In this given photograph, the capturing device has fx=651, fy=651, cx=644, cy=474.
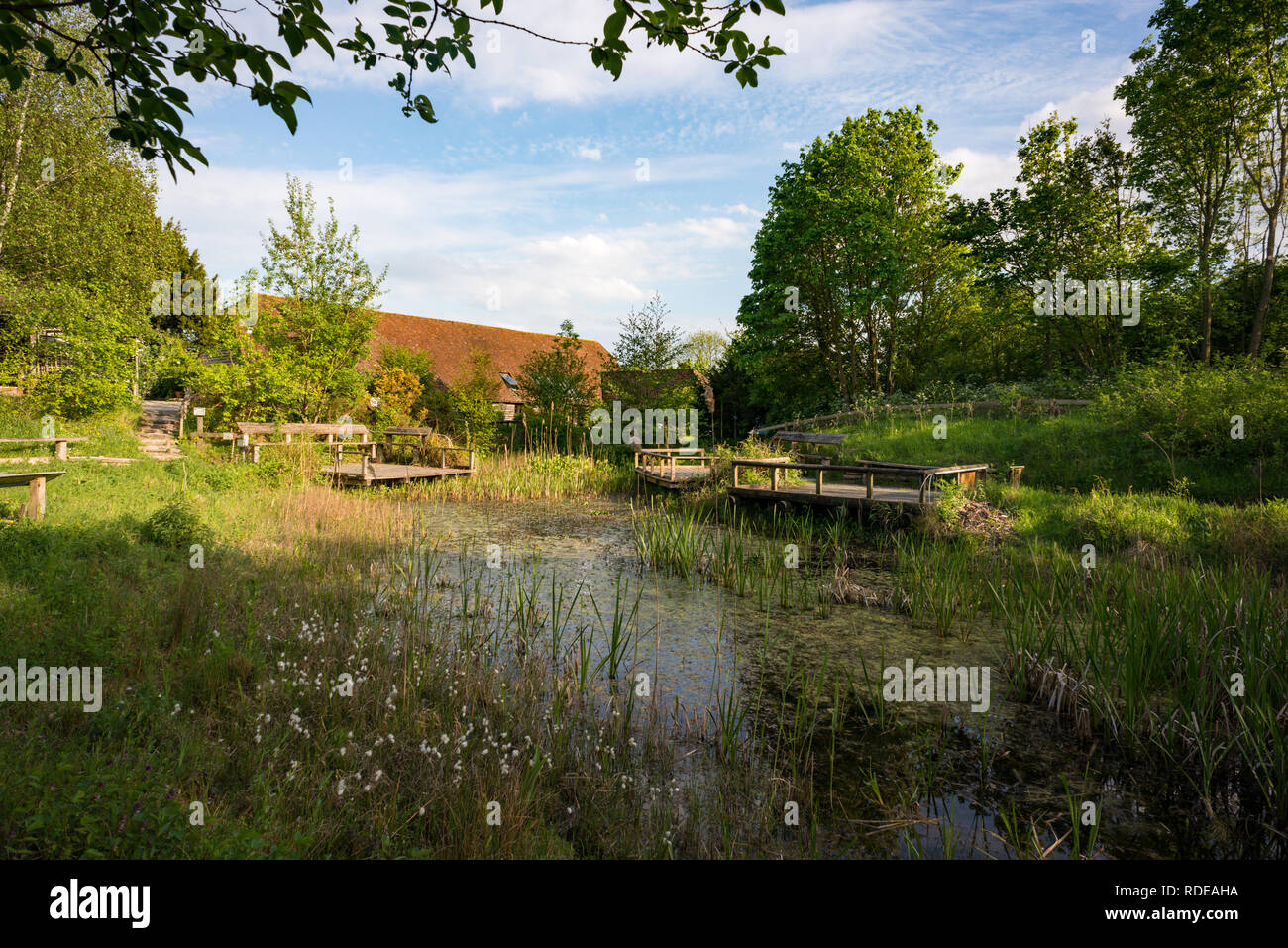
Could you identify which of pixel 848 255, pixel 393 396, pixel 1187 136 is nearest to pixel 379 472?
pixel 393 396

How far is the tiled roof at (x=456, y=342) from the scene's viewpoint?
1243 inches

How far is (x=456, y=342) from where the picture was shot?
34.1 m

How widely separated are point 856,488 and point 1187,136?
59.2 ft

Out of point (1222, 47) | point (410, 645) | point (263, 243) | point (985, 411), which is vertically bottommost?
point (410, 645)

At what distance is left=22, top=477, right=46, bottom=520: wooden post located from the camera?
725 centimetres

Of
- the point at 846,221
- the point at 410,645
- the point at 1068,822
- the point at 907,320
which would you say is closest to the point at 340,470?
the point at 410,645

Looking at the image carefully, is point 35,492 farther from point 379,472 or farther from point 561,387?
point 561,387

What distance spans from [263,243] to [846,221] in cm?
1949

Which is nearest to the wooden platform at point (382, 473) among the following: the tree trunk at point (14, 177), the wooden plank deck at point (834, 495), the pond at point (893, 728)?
the pond at point (893, 728)

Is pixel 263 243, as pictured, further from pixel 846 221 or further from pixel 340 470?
pixel 846 221

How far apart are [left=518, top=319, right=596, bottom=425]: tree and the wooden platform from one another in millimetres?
4429

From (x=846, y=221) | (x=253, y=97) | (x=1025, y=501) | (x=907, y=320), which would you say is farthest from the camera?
(x=907, y=320)

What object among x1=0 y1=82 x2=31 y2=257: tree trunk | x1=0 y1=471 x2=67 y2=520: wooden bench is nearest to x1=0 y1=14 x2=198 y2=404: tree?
x1=0 y1=82 x2=31 y2=257: tree trunk

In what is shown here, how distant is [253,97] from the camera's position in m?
2.74
